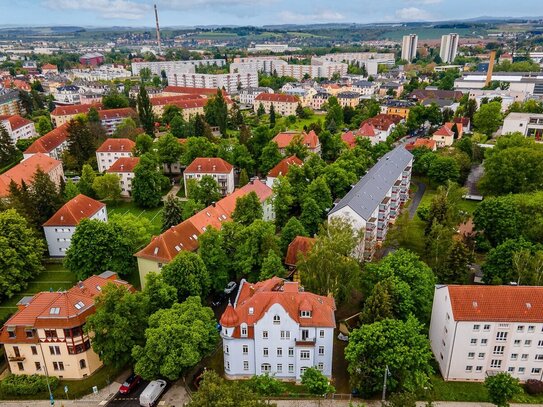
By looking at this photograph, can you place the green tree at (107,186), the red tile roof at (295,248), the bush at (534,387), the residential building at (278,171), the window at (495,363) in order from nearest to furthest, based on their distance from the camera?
the bush at (534,387) → the window at (495,363) → the red tile roof at (295,248) → the green tree at (107,186) → the residential building at (278,171)

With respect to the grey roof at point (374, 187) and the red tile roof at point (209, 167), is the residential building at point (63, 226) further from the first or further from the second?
the grey roof at point (374, 187)

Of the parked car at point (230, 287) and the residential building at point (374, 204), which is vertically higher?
the residential building at point (374, 204)

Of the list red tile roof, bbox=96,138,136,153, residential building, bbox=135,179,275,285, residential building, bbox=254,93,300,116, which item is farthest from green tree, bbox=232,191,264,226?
residential building, bbox=254,93,300,116

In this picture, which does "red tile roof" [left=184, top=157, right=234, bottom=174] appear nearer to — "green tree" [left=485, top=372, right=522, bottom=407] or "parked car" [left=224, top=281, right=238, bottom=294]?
"parked car" [left=224, top=281, right=238, bottom=294]

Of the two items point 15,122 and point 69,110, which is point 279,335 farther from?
point 69,110

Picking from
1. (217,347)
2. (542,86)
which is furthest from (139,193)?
(542,86)

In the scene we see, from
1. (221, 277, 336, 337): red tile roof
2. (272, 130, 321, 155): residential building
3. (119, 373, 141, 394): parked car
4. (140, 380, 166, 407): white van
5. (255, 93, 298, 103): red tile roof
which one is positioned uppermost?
(221, 277, 336, 337): red tile roof

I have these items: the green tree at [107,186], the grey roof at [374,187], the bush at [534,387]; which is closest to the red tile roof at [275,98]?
the grey roof at [374,187]

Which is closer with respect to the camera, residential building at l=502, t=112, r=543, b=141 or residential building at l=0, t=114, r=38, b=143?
residential building at l=502, t=112, r=543, b=141
